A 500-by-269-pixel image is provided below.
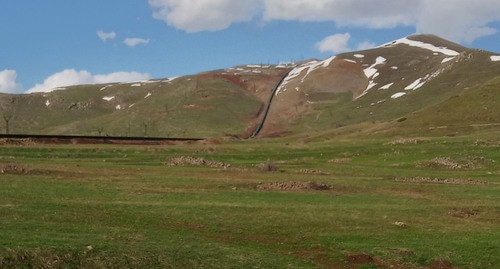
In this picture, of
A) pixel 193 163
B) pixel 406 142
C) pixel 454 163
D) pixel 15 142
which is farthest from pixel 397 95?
pixel 15 142

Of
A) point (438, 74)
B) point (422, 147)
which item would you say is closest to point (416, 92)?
point (438, 74)

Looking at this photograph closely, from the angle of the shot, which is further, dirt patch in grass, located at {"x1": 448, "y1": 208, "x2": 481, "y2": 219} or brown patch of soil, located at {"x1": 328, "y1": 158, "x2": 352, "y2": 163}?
brown patch of soil, located at {"x1": 328, "y1": 158, "x2": 352, "y2": 163}

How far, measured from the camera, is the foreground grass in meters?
21.2

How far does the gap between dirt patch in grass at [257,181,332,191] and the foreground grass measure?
0.83m

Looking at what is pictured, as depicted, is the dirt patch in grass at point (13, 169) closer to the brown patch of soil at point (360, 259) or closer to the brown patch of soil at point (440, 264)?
the brown patch of soil at point (360, 259)

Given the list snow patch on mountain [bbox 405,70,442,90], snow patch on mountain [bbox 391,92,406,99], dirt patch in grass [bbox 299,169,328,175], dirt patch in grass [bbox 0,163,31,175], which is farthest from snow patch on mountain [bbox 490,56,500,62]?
dirt patch in grass [bbox 0,163,31,175]

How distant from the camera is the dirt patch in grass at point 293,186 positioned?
42.3 meters

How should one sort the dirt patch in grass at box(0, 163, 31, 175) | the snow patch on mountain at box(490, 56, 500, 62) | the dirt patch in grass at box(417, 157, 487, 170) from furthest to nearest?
1. the snow patch on mountain at box(490, 56, 500, 62)
2. the dirt patch in grass at box(417, 157, 487, 170)
3. the dirt patch in grass at box(0, 163, 31, 175)

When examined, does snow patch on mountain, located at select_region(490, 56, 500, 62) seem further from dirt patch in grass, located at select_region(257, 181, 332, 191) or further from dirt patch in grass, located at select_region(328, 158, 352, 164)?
dirt patch in grass, located at select_region(257, 181, 332, 191)

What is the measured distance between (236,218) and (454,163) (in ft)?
134

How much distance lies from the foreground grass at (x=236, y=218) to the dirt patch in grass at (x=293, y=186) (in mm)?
827

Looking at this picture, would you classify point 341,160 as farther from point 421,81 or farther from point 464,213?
point 421,81

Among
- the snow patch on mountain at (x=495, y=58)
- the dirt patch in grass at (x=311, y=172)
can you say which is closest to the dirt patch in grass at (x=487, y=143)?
the dirt patch in grass at (x=311, y=172)

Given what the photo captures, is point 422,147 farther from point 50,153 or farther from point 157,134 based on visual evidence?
point 157,134
